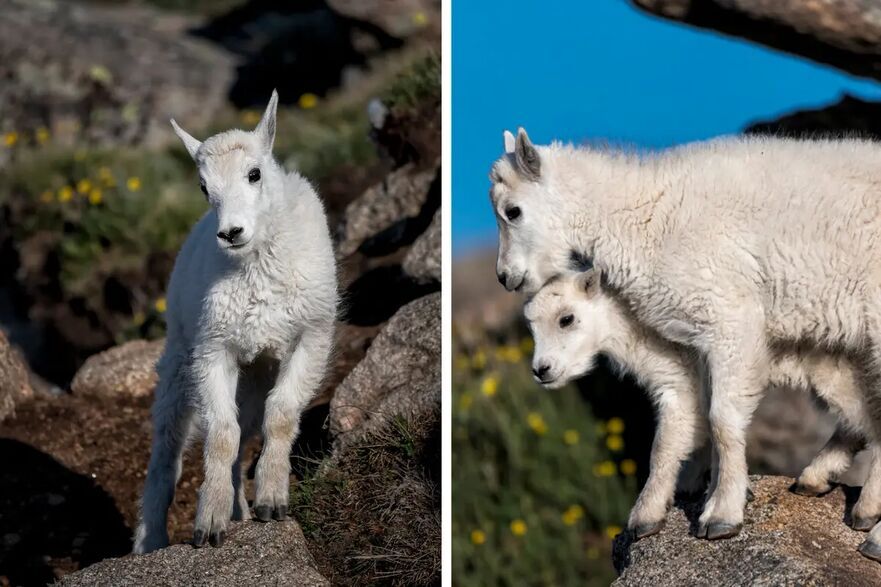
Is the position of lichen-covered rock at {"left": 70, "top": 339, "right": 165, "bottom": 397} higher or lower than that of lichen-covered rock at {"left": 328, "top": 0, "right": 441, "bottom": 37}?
lower

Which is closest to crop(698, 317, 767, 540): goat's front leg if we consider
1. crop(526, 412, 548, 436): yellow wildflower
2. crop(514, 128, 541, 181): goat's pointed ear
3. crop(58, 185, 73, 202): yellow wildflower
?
crop(514, 128, 541, 181): goat's pointed ear

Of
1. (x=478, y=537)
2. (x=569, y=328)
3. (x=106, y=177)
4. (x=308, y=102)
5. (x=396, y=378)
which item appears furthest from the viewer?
(x=308, y=102)

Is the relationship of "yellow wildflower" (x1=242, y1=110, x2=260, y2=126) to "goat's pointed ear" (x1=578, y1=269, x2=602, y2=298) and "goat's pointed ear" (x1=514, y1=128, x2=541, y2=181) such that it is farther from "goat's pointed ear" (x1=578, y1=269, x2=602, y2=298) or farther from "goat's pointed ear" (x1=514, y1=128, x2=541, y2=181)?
"goat's pointed ear" (x1=578, y1=269, x2=602, y2=298)

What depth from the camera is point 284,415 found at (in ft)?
25.8

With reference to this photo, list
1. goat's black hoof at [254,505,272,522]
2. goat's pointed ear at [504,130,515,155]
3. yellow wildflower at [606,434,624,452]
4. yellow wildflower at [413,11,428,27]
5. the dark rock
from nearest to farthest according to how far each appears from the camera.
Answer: goat's black hoof at [254,505,272,522] < goat's pointed ear at [504,130,515,155] < yellow wildflower at [606,434,624,452] < yellow wildflower at [413,11,428,27] < the dark rock

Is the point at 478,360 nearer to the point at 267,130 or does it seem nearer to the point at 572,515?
the point at 572,515

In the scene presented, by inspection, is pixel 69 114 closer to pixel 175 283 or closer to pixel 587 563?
pixel 587 563

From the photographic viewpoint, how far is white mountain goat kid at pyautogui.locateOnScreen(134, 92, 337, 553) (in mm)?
7516

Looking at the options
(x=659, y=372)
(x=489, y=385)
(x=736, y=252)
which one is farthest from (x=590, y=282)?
(x=489, y=385)

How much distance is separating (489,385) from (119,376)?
14.7ft

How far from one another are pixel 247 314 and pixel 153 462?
1.47 metres

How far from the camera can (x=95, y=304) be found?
14.3 metres

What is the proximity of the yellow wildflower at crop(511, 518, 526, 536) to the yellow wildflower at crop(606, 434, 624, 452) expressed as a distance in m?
1.10

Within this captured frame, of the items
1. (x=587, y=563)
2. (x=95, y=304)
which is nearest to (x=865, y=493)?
(x=587, y=563)
